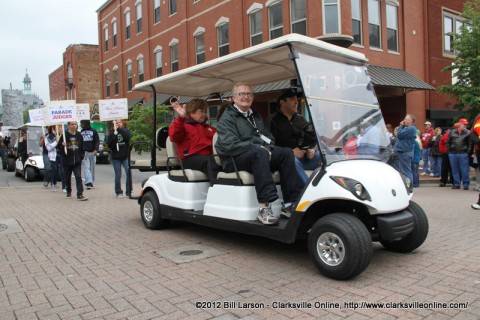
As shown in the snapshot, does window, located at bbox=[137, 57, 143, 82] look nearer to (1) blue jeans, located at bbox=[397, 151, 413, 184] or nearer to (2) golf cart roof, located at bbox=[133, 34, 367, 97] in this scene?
(1) blue jeans, located at bbox=[397, 151, 413, 184]

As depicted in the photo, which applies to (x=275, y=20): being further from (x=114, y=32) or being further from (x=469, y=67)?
(x=114, y=32)

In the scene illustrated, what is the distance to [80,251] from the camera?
5.05 meters

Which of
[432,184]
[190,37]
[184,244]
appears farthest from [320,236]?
[190,37]

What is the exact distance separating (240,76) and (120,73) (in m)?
27.9

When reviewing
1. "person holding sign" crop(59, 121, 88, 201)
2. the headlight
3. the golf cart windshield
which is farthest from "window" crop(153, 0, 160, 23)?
the headlight

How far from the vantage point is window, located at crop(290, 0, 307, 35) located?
1655 centimetres

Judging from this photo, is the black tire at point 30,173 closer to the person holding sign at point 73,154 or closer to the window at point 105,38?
the person holding sign at point 73,154

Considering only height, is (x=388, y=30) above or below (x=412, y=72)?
above

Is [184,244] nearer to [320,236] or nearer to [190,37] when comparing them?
[320,236]

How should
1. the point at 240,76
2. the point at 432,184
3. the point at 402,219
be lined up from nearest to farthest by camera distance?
the point at 402,219, the point at 240,76, the point at 432,184

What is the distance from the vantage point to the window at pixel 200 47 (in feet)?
73.1

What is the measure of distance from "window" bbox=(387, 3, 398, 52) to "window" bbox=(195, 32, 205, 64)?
367 inches

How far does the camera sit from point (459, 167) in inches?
425

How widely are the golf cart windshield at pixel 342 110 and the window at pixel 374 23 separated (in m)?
13.7
